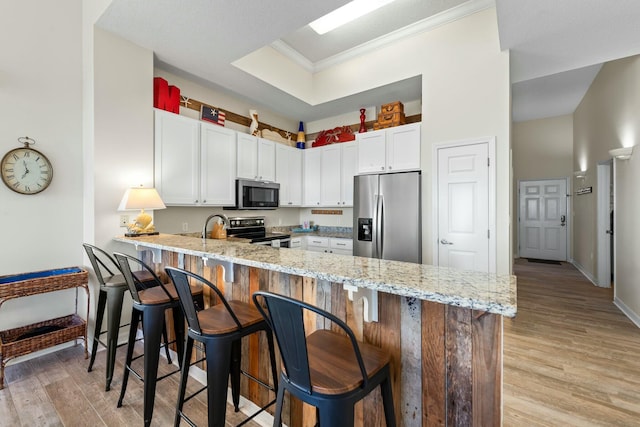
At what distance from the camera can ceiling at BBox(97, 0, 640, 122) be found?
223 cm

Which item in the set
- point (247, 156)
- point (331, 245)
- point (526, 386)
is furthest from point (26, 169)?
point (526, 386)

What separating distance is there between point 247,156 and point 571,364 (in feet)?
13.3

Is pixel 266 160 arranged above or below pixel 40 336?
above

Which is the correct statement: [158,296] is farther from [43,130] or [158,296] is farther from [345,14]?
[345,14]

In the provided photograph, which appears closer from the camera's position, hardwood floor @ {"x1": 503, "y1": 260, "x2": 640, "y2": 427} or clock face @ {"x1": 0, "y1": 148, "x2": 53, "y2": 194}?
hardwood floor @ {"x1": 503, "y1": 260, "x2": 640, "y2": 427}

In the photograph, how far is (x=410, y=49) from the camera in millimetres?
3383

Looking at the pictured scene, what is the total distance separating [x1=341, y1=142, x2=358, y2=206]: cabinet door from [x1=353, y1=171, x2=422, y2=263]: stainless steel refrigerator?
0.41m

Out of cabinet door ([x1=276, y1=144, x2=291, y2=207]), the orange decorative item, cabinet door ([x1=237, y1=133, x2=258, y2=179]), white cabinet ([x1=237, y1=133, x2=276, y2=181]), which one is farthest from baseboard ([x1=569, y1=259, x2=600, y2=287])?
cabinet door ([x1=237, y1=133, x2=258, y2=179])

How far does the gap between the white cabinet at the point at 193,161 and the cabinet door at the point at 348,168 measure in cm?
164

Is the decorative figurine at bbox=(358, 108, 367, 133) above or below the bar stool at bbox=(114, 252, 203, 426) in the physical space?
above

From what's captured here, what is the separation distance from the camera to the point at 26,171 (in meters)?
2.38

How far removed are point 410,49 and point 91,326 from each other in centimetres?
447

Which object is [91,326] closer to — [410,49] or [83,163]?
[83,163]

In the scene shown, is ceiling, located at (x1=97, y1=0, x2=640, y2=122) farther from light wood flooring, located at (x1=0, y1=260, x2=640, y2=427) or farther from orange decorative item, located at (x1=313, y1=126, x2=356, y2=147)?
light wood flooring, located at (x1=0, y1=260, x2=640, y2=427)
